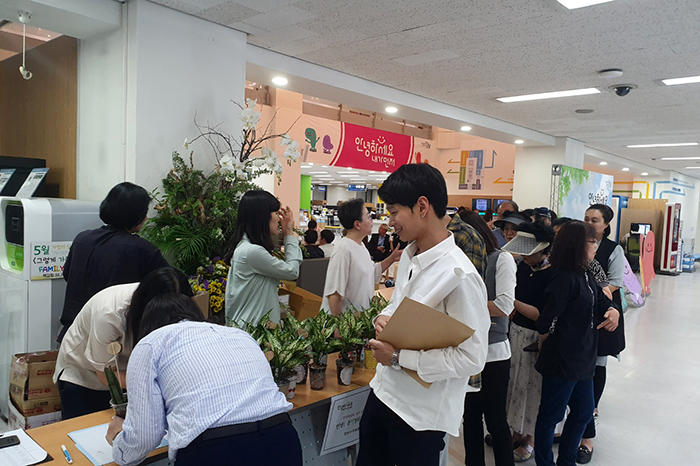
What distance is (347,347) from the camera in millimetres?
2271

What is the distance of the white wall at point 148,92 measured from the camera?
3369 millimetres

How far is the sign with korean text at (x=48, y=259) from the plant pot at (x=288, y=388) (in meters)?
1.74

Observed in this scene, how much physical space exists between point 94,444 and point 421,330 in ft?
3.88

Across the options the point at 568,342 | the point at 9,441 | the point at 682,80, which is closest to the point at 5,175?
the point at 9,441

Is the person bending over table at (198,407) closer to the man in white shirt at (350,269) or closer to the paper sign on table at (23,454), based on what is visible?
the paper sign on table at (23,454)

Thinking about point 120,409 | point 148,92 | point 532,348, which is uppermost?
point 148,92

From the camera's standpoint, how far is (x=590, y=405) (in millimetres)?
2916

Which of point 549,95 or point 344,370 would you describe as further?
point 549,95

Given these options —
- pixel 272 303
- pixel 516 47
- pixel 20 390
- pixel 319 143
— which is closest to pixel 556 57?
pixel 516 47

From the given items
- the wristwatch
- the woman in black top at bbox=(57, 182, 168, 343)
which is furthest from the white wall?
the wristwatch

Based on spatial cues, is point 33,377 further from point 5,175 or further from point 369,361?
point 5,175

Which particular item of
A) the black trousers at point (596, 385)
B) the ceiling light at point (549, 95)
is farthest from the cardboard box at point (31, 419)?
the ceiling light at point (549, 95)

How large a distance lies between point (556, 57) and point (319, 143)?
5049mm

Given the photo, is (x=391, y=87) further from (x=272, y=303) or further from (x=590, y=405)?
(x=590, y=405)
